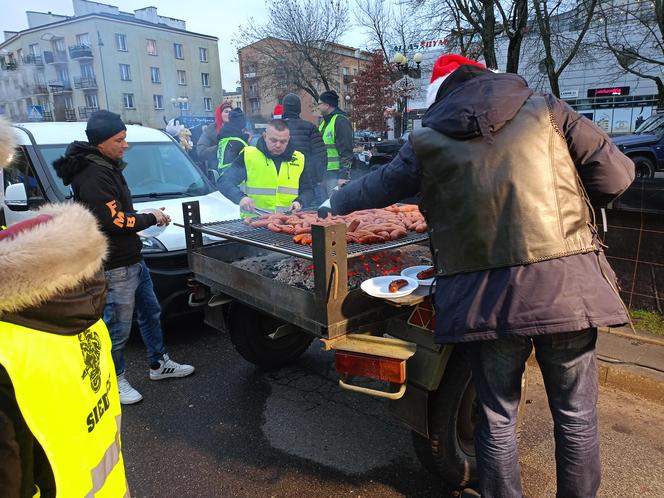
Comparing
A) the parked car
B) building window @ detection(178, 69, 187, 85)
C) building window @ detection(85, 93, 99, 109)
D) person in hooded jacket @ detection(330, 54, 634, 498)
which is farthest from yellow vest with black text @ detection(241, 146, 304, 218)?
building window @ detection(178, 69, 187, 85)

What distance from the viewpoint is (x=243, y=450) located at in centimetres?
320

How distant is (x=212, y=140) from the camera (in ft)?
31.3

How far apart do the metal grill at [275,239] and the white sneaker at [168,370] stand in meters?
1.40

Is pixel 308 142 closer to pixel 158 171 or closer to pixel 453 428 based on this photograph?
pixel 158 171

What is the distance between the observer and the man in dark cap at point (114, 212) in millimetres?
3373

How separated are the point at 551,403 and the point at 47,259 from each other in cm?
212

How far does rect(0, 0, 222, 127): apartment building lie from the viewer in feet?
46.0

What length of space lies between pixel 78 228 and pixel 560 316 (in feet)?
5.74

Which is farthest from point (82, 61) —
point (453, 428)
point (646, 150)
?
point (453, 428)

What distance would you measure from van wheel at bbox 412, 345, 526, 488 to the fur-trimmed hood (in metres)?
1.85

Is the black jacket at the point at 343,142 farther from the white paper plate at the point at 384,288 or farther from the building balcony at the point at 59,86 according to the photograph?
the building balcony at the point at 59,86

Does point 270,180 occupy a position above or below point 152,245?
above

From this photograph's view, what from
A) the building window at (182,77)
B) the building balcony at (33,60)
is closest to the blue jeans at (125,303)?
the building balcony at (33,60)

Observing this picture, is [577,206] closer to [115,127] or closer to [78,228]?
[78,228]
